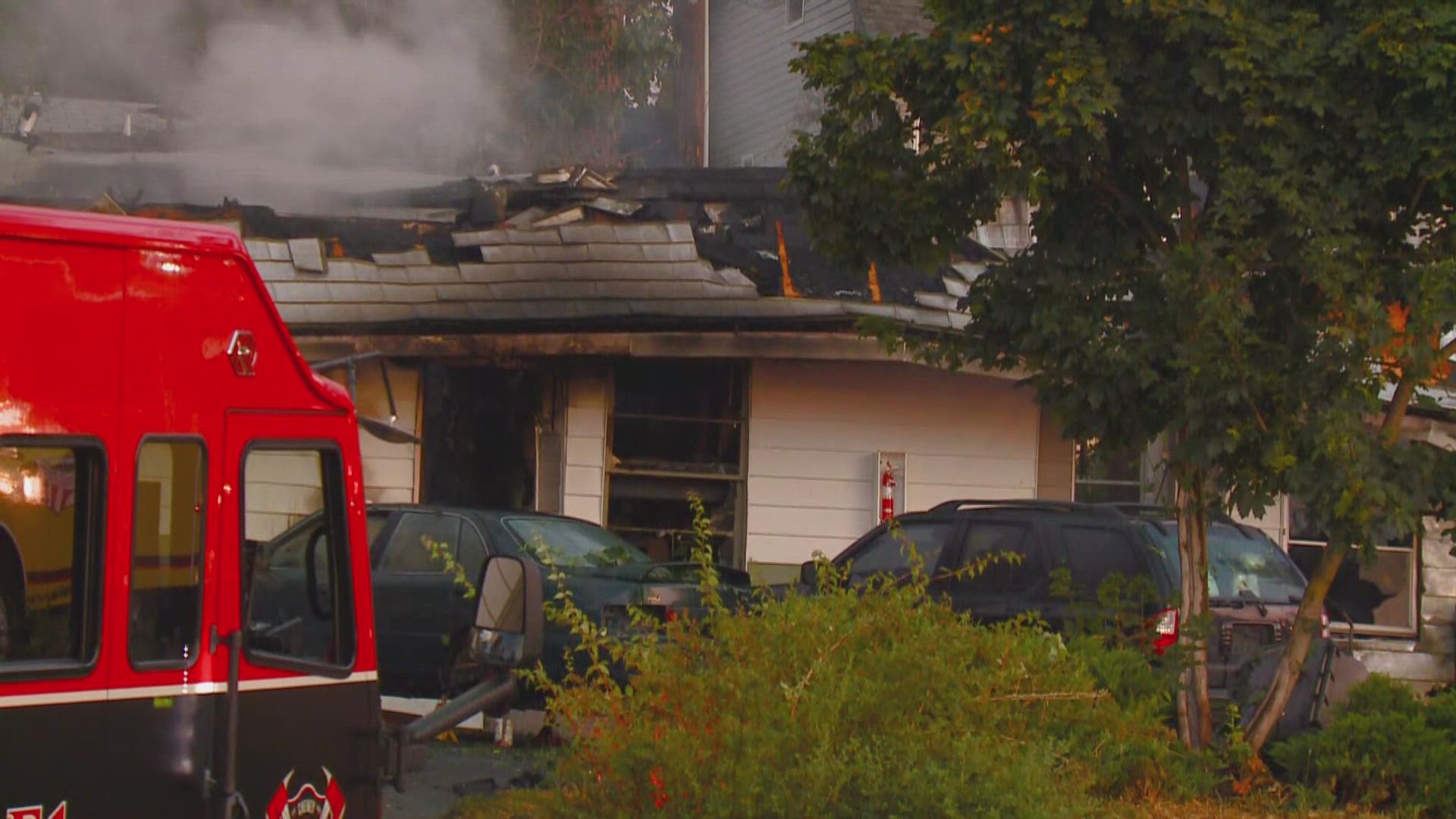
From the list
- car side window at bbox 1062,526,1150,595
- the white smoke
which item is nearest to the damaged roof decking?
the white smoke

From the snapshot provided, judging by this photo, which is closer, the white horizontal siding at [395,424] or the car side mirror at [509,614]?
the car side mirror at [509,614]

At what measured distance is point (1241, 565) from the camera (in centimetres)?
972

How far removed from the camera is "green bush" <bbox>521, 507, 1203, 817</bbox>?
4.86 metres

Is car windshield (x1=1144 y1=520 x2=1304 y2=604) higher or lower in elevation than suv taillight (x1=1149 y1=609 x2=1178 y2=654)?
higher

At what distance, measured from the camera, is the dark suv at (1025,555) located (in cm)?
935

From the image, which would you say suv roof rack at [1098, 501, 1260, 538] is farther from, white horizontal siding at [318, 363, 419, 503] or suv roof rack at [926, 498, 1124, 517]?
white horizontal siding at [318, 363, 419, 503]

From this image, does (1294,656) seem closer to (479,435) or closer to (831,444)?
(831,444)

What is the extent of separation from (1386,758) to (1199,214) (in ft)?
8.79

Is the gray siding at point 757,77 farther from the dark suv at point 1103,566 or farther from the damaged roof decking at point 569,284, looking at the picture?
Answer: the dark suv at point 1103,566

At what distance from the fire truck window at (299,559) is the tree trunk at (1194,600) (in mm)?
4830

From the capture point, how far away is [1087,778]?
5.86 m

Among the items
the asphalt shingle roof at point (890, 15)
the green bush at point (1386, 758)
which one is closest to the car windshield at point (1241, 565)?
the green bush at point (1386, 758)

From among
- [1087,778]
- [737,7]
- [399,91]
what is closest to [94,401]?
[1087,778]

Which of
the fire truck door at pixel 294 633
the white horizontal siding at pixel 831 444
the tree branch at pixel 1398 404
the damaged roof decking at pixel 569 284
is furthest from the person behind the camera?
the white horizontal siding at pixel 831 444
